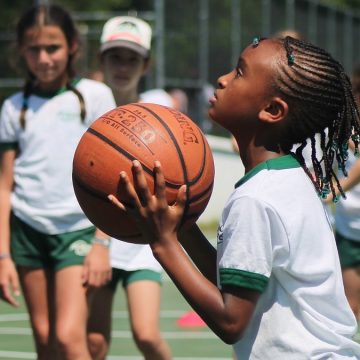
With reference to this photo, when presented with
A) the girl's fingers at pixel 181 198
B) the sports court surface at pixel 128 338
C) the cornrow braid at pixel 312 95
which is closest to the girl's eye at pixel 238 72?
the cornrow braid at pixel 312 95

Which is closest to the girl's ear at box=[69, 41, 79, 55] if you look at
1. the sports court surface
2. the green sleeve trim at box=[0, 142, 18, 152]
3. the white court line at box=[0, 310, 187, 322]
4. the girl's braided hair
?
the girl's braided hair

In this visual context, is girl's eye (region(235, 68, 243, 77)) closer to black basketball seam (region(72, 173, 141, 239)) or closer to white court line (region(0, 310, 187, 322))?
black basketball seam (region(72, 173, 141, 239))

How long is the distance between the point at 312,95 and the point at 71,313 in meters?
2.62

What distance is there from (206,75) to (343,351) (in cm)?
1623

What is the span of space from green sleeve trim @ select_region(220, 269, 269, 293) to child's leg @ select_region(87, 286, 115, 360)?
316cm

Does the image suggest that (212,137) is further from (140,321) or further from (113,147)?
(113,147)

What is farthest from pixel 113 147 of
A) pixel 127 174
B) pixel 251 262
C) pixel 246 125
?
pixel 251 262

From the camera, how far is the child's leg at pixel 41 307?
251 inches

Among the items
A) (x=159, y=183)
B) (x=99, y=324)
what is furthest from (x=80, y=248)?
(x=159, y=183)

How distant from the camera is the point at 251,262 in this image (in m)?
3.67

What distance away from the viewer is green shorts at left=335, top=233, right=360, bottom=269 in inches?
306

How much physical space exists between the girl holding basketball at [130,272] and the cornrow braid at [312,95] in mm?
2605

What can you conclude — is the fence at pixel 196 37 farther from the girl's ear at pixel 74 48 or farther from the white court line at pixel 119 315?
the girl's ear at pixel 74 48

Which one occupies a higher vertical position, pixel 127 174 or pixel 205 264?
pixel 127 174
